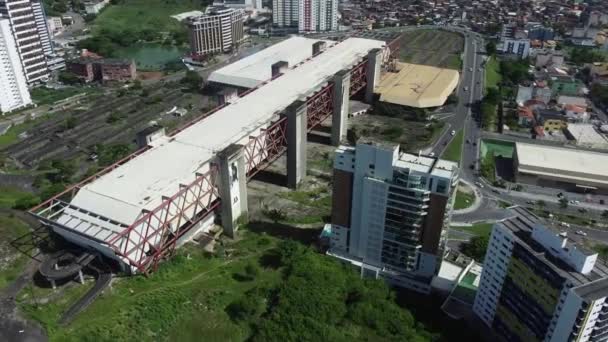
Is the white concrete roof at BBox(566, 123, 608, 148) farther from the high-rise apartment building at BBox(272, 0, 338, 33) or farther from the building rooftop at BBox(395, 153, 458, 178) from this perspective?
the high-rise apartment building at BBox(272, 0, 338, 33)

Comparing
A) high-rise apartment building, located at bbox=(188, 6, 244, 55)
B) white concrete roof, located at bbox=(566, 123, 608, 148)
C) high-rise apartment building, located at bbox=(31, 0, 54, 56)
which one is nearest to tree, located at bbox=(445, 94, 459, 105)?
white concrete roof, located at bbox=(566, 123, 608, 148)

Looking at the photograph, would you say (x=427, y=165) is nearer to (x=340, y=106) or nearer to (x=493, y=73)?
(x=340, y=106)

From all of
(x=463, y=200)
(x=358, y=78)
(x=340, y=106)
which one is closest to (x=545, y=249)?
(x=463, y=200)

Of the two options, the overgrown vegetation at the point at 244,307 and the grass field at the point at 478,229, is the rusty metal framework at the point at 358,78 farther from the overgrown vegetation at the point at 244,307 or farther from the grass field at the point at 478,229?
the overgrown vegetation at the point at 244,307

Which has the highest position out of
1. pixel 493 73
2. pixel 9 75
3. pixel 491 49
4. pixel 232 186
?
pixel 9 75

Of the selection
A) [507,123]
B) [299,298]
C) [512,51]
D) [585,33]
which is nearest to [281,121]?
[299,298]

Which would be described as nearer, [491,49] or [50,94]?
[50,94]

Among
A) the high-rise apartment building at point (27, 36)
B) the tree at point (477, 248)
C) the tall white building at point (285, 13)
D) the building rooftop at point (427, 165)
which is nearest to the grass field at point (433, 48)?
the tall white building at point (285, 13)
